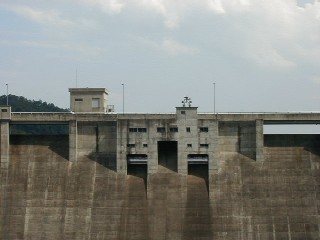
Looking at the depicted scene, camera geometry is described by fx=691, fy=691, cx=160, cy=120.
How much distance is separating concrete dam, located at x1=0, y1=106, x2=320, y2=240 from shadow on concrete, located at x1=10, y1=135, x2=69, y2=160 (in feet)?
0.38

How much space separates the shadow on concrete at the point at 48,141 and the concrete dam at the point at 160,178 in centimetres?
11

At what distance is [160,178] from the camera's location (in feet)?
250

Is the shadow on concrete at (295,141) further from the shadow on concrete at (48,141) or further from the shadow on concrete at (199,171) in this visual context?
the shadow on concrete at (48,141)

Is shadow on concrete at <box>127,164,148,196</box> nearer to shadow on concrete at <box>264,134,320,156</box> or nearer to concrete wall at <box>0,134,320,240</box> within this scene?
concrete wall at <box>0,134,320,240</box>

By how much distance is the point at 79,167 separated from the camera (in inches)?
3041

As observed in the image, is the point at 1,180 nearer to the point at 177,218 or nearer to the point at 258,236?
the point at 177,218

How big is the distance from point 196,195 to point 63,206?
1438 centimetres

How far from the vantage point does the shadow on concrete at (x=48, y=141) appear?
7850 centimetres

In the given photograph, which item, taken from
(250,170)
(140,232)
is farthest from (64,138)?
(250,170)

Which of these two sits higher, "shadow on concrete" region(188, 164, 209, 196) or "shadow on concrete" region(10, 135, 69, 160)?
"shadow on concrete" region(10, 135, 69, 160)

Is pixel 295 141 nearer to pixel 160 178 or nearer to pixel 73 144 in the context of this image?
pixel 160 178

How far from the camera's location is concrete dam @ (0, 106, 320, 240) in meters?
72.9

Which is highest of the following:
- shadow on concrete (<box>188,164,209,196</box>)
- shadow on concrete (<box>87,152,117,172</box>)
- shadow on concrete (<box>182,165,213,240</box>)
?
shadow on concrete (<box>87,152,117,172</box>)

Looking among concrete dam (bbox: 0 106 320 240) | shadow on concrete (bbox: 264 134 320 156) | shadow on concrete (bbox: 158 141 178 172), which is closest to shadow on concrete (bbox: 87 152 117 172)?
concrete dam (bbox: 0 106 320 240)
